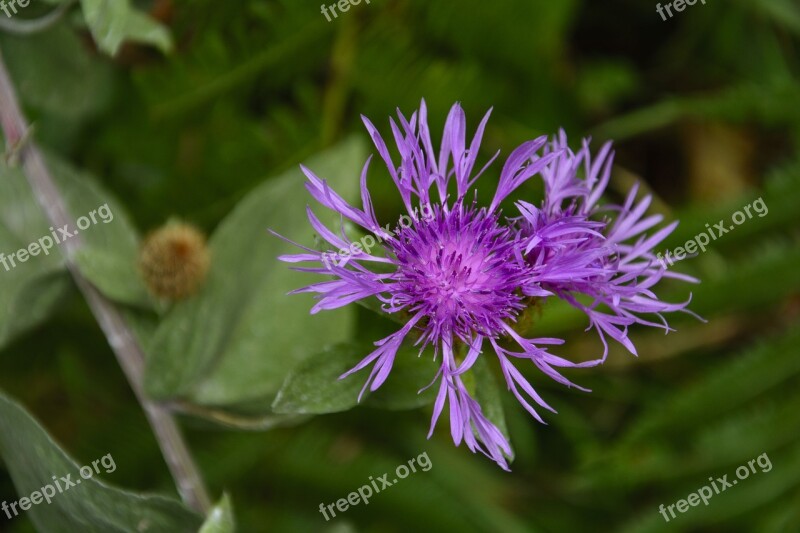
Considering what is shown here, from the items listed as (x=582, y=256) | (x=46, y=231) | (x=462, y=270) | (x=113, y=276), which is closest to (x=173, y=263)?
(x=113, y=276)

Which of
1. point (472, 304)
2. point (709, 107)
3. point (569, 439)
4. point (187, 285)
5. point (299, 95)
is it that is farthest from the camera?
point (569, 439)

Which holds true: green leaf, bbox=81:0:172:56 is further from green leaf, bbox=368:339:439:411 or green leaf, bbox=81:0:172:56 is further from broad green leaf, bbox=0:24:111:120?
green leaf, bbox=368:339:439:411

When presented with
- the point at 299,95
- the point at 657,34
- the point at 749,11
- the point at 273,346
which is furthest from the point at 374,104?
the point at 749,11

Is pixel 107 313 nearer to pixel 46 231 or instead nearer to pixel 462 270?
pixel 46 231

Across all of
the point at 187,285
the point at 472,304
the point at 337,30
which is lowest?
the point at 472,304

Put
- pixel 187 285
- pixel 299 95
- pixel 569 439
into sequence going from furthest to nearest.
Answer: pixel 569 439 < pixel 299 95 < pixel 187 285

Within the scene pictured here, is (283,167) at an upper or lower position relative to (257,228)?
upper

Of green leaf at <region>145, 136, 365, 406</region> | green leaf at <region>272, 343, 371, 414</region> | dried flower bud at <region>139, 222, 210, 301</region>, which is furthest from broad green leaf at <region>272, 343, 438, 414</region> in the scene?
dried flower bud at <region>139, 222, 210, 301</region>

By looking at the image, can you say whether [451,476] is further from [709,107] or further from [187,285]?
[709,107]
